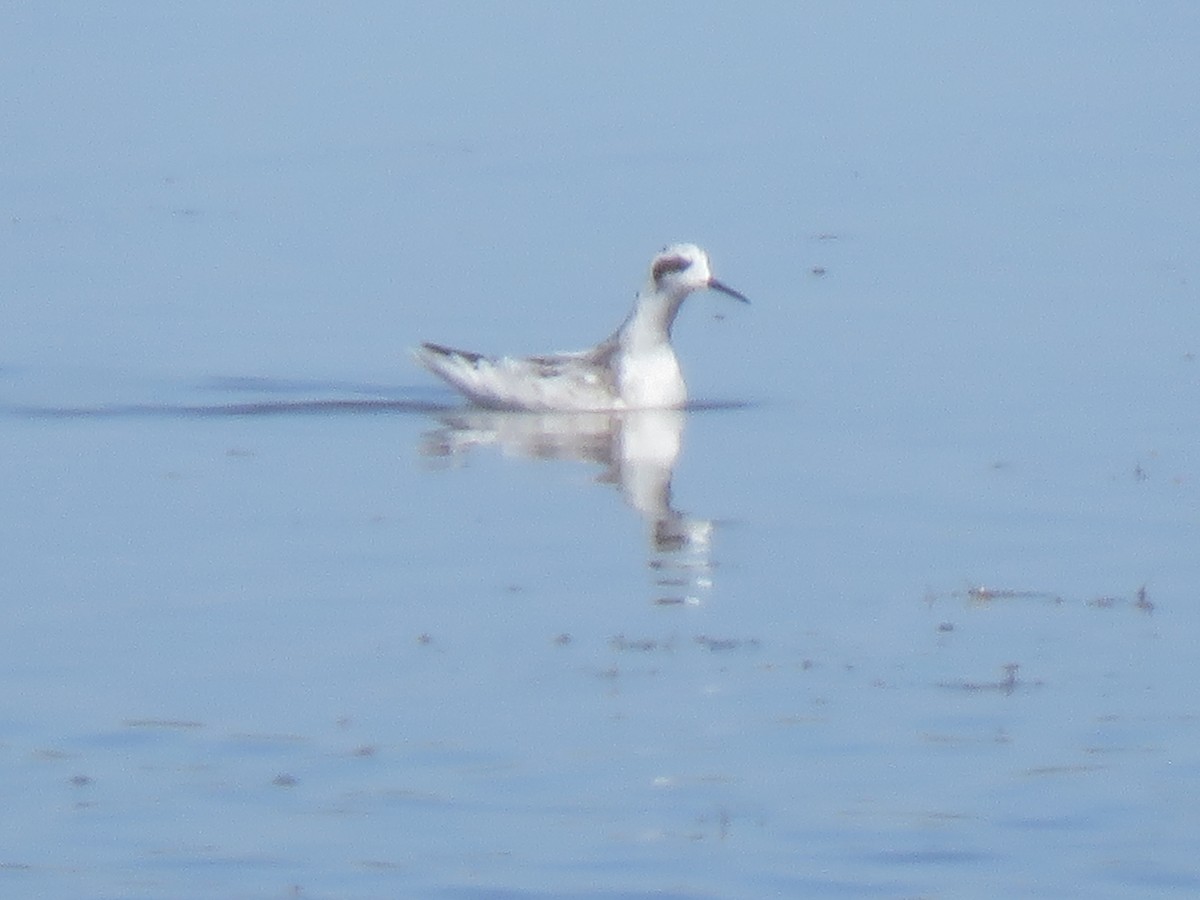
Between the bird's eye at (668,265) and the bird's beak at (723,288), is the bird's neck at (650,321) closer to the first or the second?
the bird's eye at (668,265)

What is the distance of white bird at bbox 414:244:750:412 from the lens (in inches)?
803

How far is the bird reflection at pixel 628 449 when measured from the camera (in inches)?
615

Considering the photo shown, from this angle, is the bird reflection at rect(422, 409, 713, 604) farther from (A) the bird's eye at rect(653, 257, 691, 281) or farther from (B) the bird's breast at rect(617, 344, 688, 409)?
(A) the bird's eye at rect(653, 257, 691, 281)

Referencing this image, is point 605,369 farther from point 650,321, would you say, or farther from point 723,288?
point 723,288

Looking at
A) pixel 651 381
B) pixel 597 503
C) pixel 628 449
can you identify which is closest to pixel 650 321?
pixel 651 381

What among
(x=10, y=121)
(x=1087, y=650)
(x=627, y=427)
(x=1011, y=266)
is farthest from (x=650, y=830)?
(x=10, y=121)

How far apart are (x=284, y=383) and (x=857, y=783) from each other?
→ 9674 millimetres

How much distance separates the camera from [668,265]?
70.7 feet

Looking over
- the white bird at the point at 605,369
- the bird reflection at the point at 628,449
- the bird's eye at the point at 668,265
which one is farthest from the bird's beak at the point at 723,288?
the bird reflection at the point at 628,449

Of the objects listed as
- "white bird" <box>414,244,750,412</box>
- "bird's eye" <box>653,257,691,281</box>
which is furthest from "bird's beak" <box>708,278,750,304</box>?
"bird's eye" <box>653,257,691,281</box>

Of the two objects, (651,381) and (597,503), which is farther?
(651,381)

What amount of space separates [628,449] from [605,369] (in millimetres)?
1599

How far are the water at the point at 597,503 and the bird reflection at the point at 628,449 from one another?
6cm

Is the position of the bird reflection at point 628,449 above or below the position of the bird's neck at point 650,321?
below
